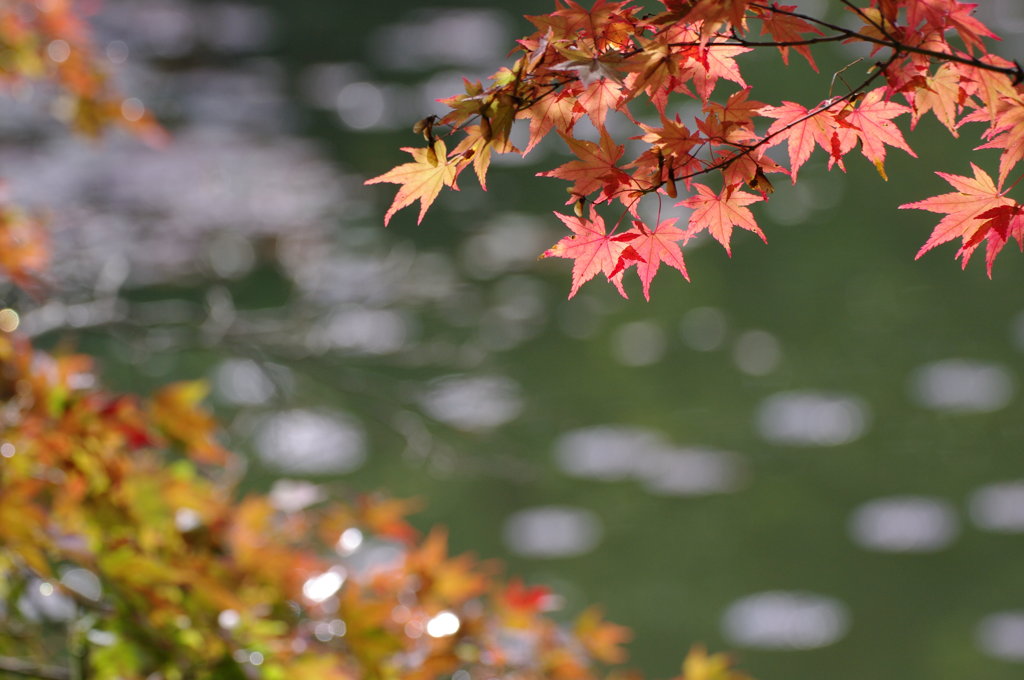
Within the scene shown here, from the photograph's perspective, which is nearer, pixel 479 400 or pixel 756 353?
pixel 479 400

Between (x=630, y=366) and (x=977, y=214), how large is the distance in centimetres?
474

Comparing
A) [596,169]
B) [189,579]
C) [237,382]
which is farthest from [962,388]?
[596,169]

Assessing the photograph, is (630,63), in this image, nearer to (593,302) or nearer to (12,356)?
(12,356)

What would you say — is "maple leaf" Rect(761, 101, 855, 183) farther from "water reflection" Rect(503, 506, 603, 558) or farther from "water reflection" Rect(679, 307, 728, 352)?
"water reflection" Rect(679, 307, 728, 352)

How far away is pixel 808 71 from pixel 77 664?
645 centimetres

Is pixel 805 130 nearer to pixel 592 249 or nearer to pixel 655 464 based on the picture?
pixel 592 249

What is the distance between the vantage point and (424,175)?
78 cm

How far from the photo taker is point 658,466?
203 inches

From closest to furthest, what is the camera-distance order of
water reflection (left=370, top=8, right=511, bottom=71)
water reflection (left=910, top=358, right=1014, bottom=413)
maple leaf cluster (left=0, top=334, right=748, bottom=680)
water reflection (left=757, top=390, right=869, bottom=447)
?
maple leaf cluster (left=0, top=334, right=748, bottom=680) < water reflection (left=757, top=390, right=869, bottom=447) < water reflection (left=910, top=358, right=1014, bottom=413) < water reflection (left=370, top=8, right=511, bottom=71)

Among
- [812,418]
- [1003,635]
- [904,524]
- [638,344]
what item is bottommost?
[1003,635]

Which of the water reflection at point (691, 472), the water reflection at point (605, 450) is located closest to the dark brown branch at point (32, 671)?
the water reflection at point (605, 450)

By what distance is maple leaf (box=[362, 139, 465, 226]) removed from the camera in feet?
2.47

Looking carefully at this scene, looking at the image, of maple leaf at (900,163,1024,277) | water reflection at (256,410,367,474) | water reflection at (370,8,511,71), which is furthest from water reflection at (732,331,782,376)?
maple leaf at (900,163,1024,277)

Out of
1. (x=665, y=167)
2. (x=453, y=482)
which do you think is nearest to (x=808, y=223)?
(x=453, y=482)
